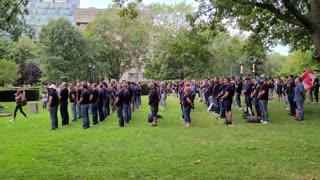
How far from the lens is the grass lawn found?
344 inches

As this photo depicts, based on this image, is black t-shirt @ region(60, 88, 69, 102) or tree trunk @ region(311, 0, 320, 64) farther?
black t-shirt @ region(60, 88, 69, 102)

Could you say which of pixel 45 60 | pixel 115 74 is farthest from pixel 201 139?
pixel 115 74

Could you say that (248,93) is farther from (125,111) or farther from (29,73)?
(29,73)

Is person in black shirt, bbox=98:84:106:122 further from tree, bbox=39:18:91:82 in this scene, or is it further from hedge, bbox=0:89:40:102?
tree, bbox=39:18:91:82

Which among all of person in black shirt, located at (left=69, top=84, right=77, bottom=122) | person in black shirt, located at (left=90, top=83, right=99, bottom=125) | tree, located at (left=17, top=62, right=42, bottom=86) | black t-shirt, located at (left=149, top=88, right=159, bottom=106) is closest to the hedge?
person in black shirt, located at (left=69, top=84, right=77, bottom=122)

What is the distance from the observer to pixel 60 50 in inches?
2082


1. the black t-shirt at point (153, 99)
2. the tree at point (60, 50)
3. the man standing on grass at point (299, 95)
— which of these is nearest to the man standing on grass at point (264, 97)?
the man standing on grass at point (299, 95)

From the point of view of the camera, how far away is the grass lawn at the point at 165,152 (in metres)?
8.74

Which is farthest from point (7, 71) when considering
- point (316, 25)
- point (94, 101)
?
point (316, 25)

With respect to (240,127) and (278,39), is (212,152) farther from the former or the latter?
(278,39)

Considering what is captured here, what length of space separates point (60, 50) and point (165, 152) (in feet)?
145

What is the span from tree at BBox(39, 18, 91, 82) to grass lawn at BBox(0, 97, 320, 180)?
3634cm

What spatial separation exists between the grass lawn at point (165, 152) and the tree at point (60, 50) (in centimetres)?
3634

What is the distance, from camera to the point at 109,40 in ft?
219
